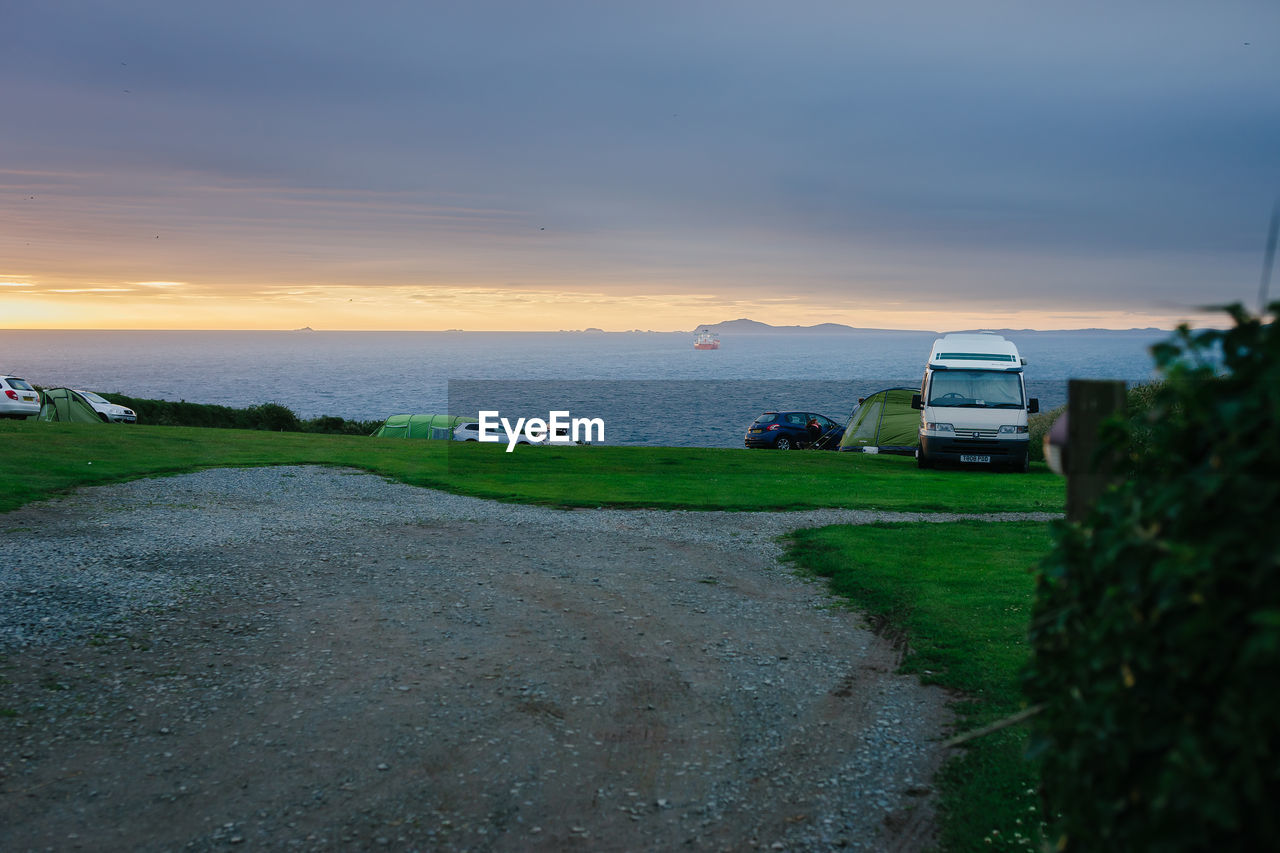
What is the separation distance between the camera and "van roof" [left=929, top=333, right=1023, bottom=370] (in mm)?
22688

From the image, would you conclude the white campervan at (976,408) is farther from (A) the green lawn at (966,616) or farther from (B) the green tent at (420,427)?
(B) the green tent at (420,427)

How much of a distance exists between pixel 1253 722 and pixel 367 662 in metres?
→ 6.68

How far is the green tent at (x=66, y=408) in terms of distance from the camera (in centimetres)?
3809

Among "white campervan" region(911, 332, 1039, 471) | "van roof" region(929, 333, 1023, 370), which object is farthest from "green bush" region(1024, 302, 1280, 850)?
"van roof" region(929, 333, 1023, 370)

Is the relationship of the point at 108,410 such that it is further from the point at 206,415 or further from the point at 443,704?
the point at 443,704

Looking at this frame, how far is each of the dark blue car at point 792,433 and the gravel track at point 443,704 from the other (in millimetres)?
25802

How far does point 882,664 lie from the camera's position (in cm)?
767

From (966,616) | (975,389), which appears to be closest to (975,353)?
(975,389)

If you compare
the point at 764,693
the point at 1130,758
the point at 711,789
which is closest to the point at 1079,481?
the point at 1130,758

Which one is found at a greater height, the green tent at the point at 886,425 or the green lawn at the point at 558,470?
the green tent at the point at 886,425

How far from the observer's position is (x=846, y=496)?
58.8ft

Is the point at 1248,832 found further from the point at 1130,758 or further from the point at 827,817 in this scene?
the point at 827,817

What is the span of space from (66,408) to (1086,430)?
4341 centimetres

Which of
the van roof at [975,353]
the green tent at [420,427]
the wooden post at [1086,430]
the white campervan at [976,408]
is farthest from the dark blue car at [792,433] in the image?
the wooden post at [1086,430]
